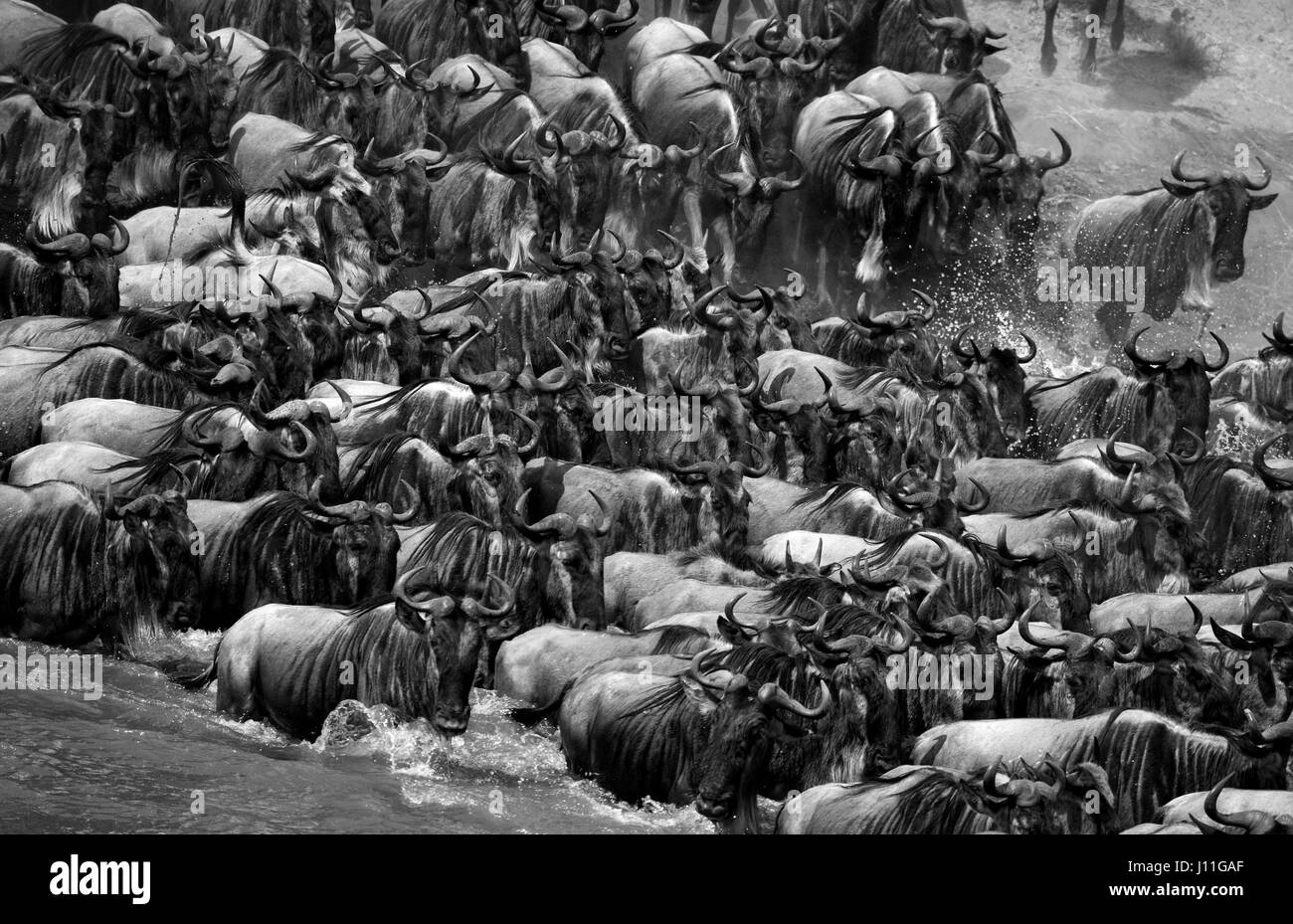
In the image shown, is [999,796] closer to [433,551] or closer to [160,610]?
[433,551]

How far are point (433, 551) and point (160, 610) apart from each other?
2059 mm

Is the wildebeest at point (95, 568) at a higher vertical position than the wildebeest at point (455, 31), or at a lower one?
lower

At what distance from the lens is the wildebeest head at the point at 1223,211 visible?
83.0ft

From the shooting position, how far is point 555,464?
20.2m

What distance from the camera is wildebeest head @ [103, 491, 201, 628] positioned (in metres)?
17.8

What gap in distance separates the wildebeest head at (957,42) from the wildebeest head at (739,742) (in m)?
13.8

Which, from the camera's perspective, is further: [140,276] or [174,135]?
[174,135]

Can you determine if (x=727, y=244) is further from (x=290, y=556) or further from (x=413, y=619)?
(x=413, y=619)

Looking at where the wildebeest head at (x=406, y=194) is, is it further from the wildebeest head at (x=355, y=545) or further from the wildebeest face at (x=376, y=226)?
the wildebeest head at (x=355, y=545)

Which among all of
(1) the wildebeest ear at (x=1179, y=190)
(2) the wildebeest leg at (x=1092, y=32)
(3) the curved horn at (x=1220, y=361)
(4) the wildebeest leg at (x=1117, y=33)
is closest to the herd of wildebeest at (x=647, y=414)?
(1) the wildebeest ear at (x=1179, y=190)

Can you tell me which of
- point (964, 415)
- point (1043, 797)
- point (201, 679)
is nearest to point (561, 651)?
point (201, 679)

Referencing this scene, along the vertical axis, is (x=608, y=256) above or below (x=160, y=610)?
above

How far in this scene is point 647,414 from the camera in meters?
21.2
